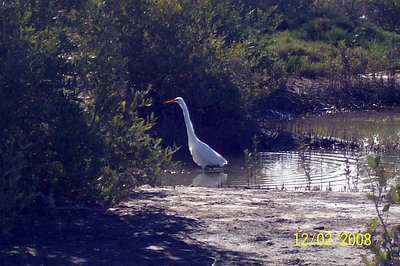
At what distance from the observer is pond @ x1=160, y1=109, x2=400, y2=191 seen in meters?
13.1

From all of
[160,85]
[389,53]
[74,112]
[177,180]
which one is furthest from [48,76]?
[389,53]

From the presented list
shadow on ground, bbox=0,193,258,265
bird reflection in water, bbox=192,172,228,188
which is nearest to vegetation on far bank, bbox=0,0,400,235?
shadow on ground, bbox=0,193,258,265

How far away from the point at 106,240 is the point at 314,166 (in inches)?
306

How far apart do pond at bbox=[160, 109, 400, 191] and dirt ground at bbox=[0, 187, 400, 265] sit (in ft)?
7.96

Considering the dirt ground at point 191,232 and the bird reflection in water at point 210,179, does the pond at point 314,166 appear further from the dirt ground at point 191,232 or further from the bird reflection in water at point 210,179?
the dirt ground at point 191,232

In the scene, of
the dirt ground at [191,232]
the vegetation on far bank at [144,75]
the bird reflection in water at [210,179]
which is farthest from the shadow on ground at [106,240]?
the bird reflection in water at [210,179]

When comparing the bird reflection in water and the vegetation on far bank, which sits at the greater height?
the vegetation on far bank

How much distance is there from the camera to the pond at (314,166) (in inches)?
516

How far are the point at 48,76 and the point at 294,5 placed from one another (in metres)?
23.5

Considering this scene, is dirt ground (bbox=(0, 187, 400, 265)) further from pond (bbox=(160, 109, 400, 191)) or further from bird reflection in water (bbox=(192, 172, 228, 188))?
bird reflection in water (bbox=(192, 172, 228, 188))

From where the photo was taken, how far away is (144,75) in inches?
670

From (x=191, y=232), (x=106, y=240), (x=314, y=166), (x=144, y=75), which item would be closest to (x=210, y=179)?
(x=314, y=166)

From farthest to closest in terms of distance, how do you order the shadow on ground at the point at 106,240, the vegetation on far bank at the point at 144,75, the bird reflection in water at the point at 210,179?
1. the bird reflection in water at the point at 210,179
2. the vegetation on far bank at the point at 144,75
3. the shadow on ground at the point at 106,240

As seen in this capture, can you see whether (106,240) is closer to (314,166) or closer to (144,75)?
(314,166)
